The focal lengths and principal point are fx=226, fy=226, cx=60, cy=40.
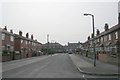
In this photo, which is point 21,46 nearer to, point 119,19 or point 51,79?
point 119,19

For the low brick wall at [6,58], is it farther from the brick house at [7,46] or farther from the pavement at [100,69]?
the pavement at [100,69]

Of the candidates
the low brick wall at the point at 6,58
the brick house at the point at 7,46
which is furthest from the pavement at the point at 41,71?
the brick house at the point at 7,46

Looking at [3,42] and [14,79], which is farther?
[3,42]

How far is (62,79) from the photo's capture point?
14.7 metres

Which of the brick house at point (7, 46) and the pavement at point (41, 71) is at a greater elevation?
the brick house at point (7, 46)

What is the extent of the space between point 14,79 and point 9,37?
4204cm

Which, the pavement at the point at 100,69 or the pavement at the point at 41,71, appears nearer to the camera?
the pavement at the point at 41,71

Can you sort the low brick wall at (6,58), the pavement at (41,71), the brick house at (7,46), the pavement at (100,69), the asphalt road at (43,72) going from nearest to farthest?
the asphalt road at (43,72)
the pavement at (41,71)
the pavement at (100,69)
the low brick wall at (6,58)
the brick house at (7,46)

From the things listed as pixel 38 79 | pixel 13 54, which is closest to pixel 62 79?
pixel 38 79

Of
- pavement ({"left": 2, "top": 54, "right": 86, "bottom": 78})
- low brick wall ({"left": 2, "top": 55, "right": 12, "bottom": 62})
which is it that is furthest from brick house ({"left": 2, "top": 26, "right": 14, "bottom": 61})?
pavement ({"left": 2, "top": 54, "right": 86, "bottom": 78})

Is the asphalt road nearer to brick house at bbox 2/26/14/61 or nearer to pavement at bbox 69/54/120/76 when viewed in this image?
pavement at bbox 69/54/120/76

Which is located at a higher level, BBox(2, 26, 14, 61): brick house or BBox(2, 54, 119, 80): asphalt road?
BBox(2, 26, 14, 61): brick house

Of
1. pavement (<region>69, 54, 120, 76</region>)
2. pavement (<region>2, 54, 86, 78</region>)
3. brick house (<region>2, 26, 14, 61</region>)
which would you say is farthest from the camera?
brick house (<region>2, 26, 14, 61</region>)

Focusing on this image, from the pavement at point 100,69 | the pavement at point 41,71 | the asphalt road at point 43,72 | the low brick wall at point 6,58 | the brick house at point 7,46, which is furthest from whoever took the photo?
the brick house at point 7,46
